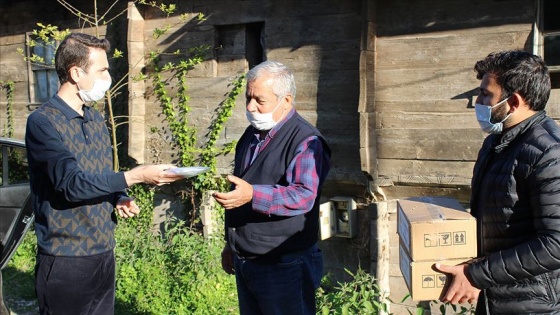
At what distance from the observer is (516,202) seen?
2.48 meters

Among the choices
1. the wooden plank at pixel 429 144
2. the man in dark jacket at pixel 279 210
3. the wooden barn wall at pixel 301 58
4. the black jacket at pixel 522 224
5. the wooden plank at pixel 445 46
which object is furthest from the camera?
the wooden barn wall at pixel 301 58

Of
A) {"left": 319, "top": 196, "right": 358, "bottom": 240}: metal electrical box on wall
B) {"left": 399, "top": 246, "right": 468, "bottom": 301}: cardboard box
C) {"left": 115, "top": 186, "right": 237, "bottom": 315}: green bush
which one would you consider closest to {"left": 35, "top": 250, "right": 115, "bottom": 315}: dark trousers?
{"left": 399, "top": 246, "right": 468, "bottom": 301}: cardboard box

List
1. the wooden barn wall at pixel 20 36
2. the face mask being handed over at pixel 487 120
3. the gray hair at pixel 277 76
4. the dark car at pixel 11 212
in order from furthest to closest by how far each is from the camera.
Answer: the wooden barn wall at pixel 20 36, the dark car at pixel 11 212, the gray hair at pixel 277 76, the face mask being handed over at pixel 487 120

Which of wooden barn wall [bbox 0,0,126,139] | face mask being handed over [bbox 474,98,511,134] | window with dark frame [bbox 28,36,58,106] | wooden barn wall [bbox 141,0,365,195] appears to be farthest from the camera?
window with dark frame [bbox 28,36,58,106]

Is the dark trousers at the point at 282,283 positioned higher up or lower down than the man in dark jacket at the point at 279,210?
lower down

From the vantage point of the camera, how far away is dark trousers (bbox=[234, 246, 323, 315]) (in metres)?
3.15

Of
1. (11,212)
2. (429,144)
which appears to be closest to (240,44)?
(429,144)

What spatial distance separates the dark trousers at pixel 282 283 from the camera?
315 centimetres

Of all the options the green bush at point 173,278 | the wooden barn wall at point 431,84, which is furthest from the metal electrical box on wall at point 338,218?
the green bush at point 173,278

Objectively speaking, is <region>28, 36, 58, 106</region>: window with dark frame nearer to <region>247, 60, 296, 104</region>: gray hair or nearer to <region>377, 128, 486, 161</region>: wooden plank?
<region>377, 128, 486, 161</region>: wooden plank

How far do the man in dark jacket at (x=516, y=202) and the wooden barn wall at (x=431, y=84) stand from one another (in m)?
3.15

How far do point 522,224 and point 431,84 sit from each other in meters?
3.62

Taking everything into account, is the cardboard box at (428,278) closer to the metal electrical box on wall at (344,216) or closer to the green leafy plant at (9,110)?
the metal electrical box on wall at (344,216)

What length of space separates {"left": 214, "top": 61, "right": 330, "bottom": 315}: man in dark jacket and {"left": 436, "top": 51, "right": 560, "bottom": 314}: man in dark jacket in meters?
0.87
